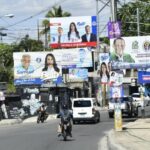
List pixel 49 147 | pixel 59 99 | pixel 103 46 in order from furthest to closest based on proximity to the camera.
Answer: pixel 103 46 → pixel 59 99 → pixel 49 147

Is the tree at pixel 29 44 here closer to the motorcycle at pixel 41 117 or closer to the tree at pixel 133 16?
the tree at pixel 133 16

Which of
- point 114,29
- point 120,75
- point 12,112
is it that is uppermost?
point 114,29

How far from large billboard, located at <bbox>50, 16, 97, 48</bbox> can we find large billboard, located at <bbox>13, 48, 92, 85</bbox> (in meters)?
2.55

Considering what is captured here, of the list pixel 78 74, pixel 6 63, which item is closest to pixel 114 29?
pixel 78 74

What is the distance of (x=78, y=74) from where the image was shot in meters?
75.6

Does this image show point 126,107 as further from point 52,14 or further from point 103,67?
point 52,14

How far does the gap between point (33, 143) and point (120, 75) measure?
7.34 m

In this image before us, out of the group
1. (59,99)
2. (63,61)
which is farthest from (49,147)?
(63,61)

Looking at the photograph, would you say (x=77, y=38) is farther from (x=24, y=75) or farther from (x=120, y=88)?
(x=120, y=88)

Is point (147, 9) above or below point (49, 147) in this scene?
above

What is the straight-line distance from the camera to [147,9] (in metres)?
73.2

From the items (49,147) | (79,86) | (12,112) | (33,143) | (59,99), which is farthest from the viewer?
(79,86)

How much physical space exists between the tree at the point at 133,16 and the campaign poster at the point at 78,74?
844 cm

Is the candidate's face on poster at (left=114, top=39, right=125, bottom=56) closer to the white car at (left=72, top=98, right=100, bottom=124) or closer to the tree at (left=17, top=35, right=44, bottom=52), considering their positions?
the white car at (left=72, top=98, right=100, bottom=124)
